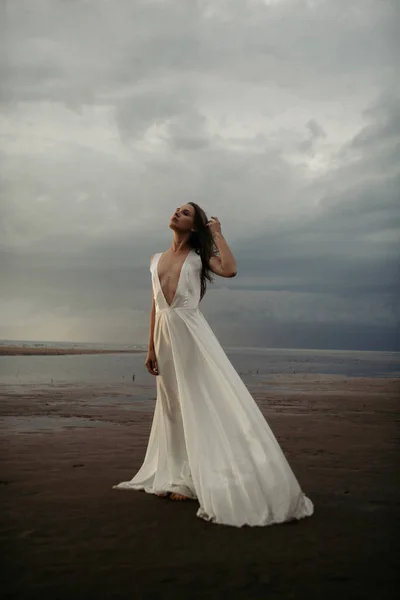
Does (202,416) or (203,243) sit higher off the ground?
(203,243)

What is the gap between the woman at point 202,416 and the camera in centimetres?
396

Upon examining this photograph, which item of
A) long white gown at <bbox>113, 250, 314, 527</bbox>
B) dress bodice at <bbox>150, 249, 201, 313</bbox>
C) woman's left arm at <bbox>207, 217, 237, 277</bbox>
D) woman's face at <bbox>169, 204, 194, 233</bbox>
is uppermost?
woman's face at <bbox>169, 204, 194, 233</bbox>

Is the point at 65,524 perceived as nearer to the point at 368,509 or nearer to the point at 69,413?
the point at 368,509

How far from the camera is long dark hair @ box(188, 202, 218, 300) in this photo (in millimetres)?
4836

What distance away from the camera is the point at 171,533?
366cm

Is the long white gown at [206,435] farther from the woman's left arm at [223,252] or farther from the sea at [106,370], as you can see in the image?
the sea at [106,370]

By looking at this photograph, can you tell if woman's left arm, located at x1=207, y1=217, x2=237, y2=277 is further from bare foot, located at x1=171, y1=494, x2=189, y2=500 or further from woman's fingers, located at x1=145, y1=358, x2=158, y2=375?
bare foot, located at x1=171, y1=494, x2=189, y2=500

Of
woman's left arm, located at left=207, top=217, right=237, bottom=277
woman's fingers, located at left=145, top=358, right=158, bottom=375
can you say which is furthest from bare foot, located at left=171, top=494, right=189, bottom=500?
woman's left arm, located at left=207, top=217, right=237, bottom=277

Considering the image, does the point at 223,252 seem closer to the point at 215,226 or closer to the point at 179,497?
the point at 215,226

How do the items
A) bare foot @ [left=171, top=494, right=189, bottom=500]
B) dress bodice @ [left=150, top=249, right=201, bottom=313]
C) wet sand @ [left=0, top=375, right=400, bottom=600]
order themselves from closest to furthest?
wet sand @ [left=0, top=375, right=400, bottom=600]
bare foot @ [left=171, top=494, right=189, bottom=500]
dress bodice @ [left=150, top=249, right=201, bottom=313]

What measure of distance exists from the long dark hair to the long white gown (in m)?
0.06

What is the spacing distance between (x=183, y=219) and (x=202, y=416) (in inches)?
63.4

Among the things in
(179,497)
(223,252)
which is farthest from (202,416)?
(223,252)

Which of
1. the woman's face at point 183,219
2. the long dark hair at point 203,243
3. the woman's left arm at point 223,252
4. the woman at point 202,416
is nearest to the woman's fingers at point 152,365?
the woman at point 202,416
